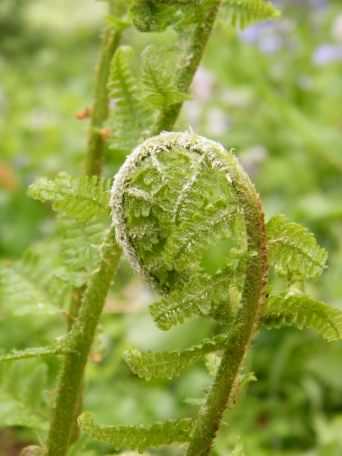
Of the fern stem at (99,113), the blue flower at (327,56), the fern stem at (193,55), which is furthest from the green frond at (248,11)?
the blue flower at (327,56)

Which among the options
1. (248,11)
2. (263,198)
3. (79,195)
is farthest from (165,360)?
(263,198)

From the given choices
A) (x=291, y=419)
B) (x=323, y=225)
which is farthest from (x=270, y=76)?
(x=291, y=419)

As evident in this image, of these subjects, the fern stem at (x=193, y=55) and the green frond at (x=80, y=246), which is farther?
the green frond at (x=80, y=246)

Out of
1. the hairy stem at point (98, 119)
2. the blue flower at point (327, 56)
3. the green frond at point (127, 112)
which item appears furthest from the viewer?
the blue flower at point (327, 56)

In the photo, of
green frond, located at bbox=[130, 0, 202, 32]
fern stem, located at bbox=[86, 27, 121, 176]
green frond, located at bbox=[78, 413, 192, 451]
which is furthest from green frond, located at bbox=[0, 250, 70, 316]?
green frond, located at bbox=[130, 0, 202, 32]

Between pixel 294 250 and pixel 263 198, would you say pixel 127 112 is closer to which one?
pixel 294 250

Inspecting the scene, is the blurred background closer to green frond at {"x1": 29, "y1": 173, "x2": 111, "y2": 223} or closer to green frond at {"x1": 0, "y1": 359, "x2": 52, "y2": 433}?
green frond at {"x1": 0, "y1": 359, "x2": 52, "y2": 433}

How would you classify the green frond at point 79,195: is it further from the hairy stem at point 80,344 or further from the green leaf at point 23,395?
the green leaf at point 23,395
